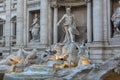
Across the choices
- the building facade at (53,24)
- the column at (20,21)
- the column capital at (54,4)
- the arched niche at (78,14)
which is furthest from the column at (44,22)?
the column at (20,21)

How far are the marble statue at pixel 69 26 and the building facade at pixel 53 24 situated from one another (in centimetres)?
120

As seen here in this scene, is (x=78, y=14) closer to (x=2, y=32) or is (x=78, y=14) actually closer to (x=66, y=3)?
(x=66, y=3)

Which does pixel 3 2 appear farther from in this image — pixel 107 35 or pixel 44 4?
pixel 107 35

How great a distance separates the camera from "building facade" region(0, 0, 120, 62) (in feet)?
74.9

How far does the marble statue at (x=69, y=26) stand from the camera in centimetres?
2486

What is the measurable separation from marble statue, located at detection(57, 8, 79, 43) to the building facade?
120 centimetres

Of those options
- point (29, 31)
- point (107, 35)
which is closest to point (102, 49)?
point (107, 35)

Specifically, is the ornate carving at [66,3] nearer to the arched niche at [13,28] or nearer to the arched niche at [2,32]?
the arched niche at [13,28]

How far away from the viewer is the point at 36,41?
27.7 m

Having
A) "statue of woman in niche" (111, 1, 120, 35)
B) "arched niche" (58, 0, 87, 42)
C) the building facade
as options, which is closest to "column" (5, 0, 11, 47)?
the building facade

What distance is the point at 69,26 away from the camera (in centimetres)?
2492

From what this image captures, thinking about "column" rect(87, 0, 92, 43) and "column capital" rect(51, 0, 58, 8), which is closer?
"column" rect(87, 0, 92, 43)

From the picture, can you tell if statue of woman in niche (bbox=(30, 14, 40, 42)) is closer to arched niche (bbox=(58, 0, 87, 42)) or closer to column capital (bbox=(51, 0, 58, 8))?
arched niche (bbox=(58, 0, 87, 42))

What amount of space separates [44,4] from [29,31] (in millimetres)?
3324
